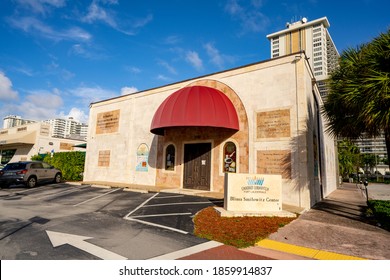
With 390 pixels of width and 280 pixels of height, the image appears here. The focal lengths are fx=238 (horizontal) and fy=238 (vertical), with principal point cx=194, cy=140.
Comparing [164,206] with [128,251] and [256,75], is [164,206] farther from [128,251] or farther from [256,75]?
[256,75]

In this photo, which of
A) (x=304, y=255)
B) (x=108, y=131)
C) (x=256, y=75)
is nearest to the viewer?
(x=304, y=255)

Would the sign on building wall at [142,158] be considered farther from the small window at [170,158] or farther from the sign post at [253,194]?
the sign post at [253,194]

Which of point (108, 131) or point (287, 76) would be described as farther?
point (108, 131)

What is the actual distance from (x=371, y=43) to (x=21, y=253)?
1240 centimetres

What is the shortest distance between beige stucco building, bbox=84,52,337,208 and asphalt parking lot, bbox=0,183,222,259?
11.4 feet

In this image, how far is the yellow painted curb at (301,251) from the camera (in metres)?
5.01

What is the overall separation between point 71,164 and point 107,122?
18.4 feet

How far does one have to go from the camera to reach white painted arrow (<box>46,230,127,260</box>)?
4.71 m

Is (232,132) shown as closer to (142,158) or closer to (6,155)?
(142,158)

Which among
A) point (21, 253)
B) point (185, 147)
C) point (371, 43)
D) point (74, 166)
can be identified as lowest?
point (21, 253)

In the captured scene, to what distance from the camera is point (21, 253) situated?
189 inches

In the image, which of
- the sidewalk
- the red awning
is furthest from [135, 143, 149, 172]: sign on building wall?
the sidewalk

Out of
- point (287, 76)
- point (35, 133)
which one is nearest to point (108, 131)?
point (287, 76)

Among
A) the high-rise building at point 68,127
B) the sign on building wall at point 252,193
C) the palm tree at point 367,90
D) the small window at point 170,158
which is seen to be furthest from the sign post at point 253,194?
the high-rise building at point 68,127
